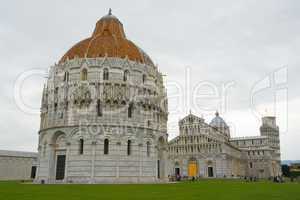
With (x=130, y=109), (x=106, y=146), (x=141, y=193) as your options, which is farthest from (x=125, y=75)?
(x=141, y=193)

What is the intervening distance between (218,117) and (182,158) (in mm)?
31743

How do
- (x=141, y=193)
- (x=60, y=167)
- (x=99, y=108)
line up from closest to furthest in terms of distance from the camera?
1. (x=141, y=193)
2. (x=60, y=167)
3. (x=99, y=108)

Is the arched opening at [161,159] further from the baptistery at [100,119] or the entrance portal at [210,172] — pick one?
the entrance portal at [210,172]

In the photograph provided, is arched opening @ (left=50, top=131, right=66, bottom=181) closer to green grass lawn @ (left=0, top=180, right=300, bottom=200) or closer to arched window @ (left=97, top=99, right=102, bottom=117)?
arched window @ (left=97, top=99, right=102, bottom=117)

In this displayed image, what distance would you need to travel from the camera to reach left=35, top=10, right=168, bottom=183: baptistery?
40625mm

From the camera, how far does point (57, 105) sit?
4412 cm

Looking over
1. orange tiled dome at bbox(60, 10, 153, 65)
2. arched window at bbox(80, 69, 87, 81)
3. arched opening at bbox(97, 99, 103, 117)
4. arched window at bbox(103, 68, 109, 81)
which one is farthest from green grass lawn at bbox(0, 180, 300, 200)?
orange tiled dome at bbox(60, 10, 153, 65)

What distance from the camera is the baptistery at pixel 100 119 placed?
40.6 metres

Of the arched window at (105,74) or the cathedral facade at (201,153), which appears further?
the cathedral facade at (201,153)

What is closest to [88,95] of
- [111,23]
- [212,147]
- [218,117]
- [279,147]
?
[111,23]

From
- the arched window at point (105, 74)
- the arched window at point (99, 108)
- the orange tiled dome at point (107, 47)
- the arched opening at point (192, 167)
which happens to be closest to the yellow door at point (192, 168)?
the arched opening at point (192, 167)

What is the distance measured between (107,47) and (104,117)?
10980 millimetres

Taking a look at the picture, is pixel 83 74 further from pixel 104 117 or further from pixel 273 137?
pixel 273 137

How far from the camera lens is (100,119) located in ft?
138
